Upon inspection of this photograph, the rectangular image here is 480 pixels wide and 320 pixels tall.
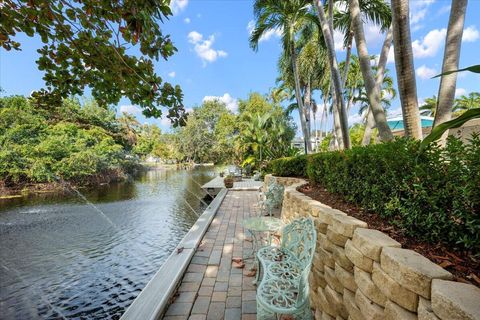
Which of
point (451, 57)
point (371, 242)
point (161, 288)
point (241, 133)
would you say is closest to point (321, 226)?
point (371, 242)

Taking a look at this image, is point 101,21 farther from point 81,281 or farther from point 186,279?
point 81,281

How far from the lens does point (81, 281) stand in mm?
4484

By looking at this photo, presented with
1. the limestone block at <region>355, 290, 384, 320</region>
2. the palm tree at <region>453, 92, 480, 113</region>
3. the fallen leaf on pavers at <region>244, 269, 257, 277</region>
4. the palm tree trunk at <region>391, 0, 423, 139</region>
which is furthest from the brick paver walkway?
the palm tree at <region>453, 92, 480, 113</region>

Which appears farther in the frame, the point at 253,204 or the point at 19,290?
the point at 253,204

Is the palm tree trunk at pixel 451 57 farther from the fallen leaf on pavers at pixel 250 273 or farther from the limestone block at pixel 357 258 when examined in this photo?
the fallen leaf on pavers at pixel 250 273

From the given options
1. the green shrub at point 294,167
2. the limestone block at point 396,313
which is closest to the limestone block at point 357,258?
the limestone block at point 396,313

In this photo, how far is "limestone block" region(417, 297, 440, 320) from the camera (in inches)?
40.2

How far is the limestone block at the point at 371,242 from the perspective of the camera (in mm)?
1459

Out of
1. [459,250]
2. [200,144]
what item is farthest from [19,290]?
[200,144]

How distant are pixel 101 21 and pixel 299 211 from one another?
3246mm

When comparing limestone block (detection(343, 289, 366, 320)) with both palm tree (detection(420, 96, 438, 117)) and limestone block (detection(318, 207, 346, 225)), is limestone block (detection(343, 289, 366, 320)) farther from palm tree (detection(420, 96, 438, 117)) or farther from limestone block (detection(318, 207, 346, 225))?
palm tree (detection(420, 96, 438, 117))

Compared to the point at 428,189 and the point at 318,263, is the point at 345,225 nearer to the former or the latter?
the point at 428,189

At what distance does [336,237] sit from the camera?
2070 mm

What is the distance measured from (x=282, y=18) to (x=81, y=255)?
10.2m
